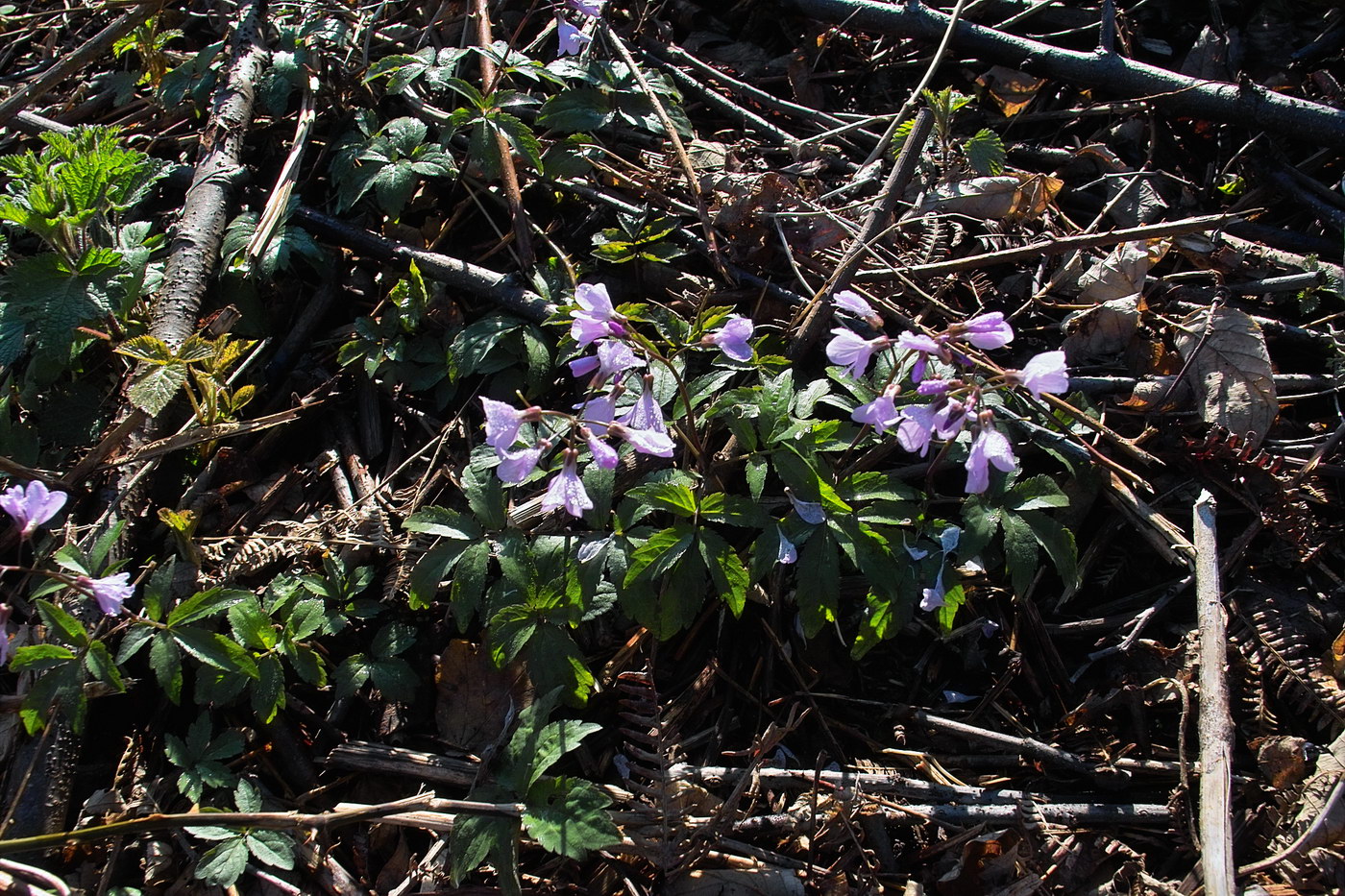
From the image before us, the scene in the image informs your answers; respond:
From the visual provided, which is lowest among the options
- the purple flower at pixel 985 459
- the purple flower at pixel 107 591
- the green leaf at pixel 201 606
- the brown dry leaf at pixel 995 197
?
the green leaf at pixel 201 606

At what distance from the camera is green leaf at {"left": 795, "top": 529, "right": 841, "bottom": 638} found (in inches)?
83.0

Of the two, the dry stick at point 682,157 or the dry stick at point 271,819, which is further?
the dry stick at point 682,157

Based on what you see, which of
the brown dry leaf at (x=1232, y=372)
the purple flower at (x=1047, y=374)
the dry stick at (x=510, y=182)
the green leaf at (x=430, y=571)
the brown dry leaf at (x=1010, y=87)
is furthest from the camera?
the brown dry leaf at (x=1010, y=87)

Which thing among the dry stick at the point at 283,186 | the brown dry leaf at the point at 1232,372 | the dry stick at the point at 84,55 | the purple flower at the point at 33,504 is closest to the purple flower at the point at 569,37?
the dry stick at the point at 283,186

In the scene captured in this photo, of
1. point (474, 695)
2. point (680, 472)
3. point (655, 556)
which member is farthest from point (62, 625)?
point (680, 472)

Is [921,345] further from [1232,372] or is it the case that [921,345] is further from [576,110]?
[576,110]

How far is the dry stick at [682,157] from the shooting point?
9.33ft

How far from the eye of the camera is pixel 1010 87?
3289 millimetres

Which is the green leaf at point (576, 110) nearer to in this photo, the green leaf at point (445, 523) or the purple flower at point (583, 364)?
the purple flower at point (583, 364)

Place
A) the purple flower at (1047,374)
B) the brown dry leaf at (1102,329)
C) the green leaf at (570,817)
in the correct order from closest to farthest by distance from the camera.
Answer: the purple flower at (1047,374)
the green leaf at (570,817)
the brown dry leaf at (1102,329)

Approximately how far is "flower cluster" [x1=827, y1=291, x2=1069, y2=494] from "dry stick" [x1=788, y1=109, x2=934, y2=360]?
1.65 ft

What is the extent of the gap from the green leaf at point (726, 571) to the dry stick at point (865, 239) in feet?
2.45

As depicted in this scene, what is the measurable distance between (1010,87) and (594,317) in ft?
7.20

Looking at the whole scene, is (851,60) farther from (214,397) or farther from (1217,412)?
(214,397)
